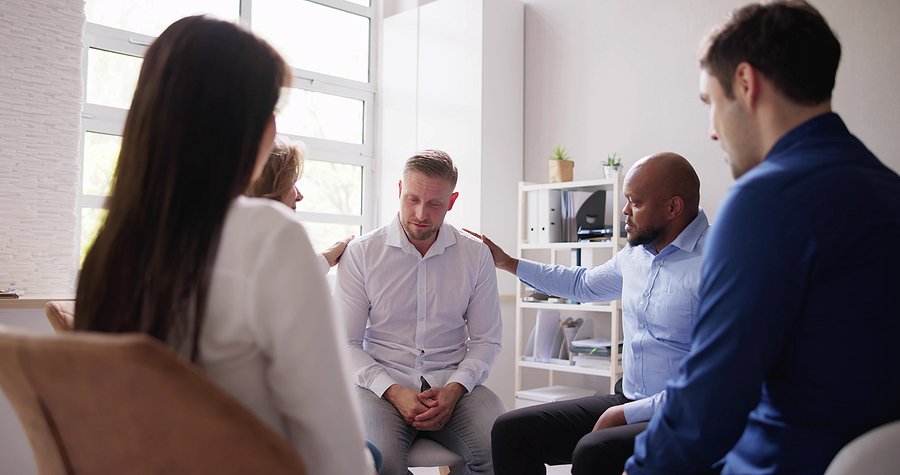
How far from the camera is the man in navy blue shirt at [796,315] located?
876 millimetres

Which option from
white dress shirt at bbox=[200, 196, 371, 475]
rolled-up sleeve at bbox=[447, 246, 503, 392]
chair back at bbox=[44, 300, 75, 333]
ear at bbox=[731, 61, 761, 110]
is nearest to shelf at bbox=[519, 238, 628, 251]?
rolled-up sleeve at bbox=[447, 246, 503, 392]

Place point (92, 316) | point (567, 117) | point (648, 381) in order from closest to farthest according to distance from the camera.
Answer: point (92, 316) < point (648, 381) < point (567, 117)

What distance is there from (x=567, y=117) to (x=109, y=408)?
12.0 feet

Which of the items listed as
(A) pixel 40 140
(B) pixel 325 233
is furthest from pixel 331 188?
(A) pixel 40 140

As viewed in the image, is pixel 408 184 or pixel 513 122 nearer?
pixel 408 184

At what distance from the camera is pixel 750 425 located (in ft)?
3.23

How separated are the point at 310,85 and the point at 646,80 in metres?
2.19

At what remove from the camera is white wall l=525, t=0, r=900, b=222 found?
2926mm

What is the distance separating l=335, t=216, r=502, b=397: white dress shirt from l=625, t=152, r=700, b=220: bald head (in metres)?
0.65

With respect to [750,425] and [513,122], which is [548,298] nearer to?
[513,122]

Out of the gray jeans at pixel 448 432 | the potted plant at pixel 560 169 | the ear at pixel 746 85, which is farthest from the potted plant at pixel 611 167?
the ear at pixel 746 85

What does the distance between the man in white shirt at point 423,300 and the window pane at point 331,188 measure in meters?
2.13

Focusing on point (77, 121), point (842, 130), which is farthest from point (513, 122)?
point (842, 130)

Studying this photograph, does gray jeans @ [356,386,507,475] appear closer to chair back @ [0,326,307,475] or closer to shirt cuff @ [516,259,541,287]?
shirt cuff @ [516,259,541,287]
